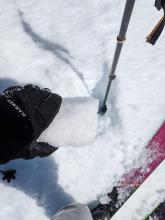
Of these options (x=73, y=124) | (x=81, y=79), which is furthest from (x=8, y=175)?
(x=81, y=79)

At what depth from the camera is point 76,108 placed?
2328 millimetres

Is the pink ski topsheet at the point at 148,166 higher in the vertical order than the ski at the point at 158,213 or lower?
higher

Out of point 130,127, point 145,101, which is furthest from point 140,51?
point 130,127

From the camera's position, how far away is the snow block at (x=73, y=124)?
2199mm

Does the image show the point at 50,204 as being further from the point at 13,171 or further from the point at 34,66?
the point at 34,66

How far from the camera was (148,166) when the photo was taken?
2.74 metres

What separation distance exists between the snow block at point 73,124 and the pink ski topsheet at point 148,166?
0.58 m

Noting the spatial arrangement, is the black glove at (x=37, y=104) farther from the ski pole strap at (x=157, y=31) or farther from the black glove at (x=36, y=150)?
the ski pole strap at (x=157, y=31)

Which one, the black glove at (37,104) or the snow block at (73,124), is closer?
the black glove at (37,104)

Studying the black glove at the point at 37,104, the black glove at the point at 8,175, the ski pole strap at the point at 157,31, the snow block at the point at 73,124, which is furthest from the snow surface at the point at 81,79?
the ski pole strap at the point at 157,31

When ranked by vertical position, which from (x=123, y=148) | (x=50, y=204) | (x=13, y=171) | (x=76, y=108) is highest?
(x=76, y=108)

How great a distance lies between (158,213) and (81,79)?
1321mm

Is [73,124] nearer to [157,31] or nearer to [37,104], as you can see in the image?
[37,104]

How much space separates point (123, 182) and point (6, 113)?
4.22ft
